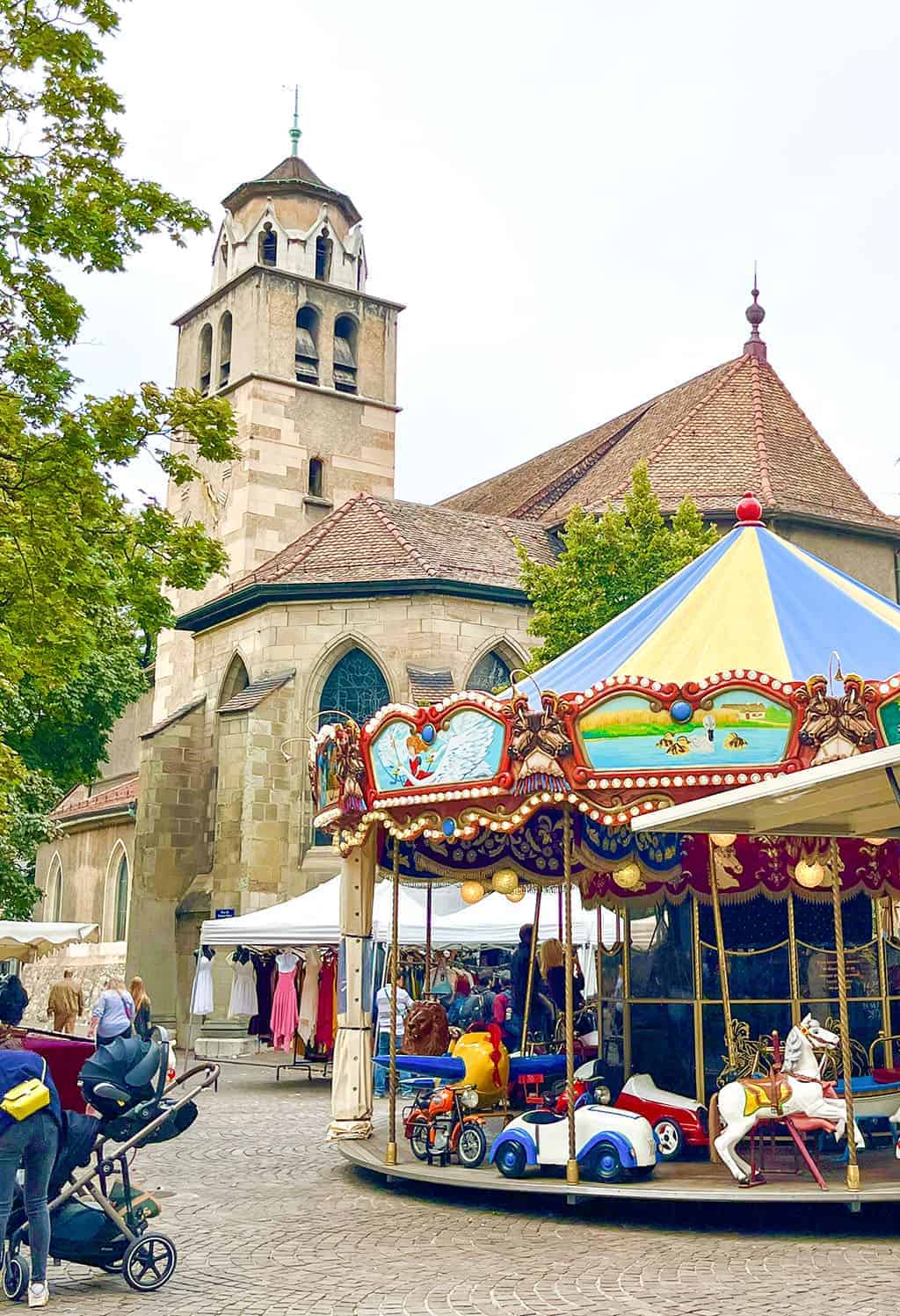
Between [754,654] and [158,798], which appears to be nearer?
[754,654]

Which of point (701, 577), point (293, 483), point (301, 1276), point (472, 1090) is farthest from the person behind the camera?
point (293, 483)

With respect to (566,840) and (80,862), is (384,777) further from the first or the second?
(80,862)

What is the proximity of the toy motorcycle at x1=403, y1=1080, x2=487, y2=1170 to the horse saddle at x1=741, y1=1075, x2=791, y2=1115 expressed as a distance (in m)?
2.43

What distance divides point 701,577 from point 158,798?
65.5 ft

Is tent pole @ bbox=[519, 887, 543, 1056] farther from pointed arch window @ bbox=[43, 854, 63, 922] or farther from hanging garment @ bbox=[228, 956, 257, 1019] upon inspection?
pointed arch window @ bbox=[43, 854, 63, 922]

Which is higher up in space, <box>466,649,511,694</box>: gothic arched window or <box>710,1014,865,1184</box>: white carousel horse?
<box>466,649,511,694</box>: gothic arched window

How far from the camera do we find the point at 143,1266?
8305 millimetres

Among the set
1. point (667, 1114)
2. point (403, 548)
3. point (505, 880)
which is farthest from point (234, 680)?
point (667, 1114)

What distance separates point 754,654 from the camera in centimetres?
1256

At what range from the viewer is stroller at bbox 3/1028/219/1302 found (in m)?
8.20

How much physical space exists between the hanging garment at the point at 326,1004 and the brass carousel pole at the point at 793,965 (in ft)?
34.3

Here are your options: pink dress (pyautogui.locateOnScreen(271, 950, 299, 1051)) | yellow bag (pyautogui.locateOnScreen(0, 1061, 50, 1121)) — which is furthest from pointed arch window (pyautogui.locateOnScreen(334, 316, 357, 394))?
yellow bag (pyautogui.locateOnScreen(0, 1061, 50, 1121))

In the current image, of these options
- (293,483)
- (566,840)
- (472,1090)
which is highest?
(293,483)

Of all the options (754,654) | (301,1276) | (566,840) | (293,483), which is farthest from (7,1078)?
(293,483)
